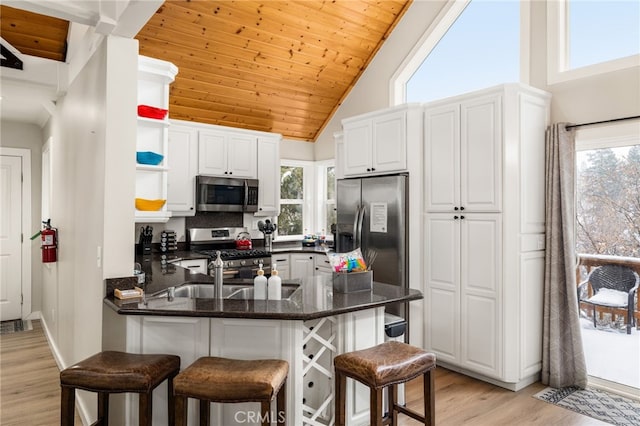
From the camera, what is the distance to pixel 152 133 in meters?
3.43

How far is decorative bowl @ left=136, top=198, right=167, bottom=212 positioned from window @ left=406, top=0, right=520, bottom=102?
323 cm

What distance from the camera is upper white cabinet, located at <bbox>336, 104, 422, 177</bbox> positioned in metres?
4.01

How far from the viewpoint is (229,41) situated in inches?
176

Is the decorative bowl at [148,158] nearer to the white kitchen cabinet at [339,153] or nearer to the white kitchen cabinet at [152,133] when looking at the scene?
the white kitchen cabinet at [152,133]

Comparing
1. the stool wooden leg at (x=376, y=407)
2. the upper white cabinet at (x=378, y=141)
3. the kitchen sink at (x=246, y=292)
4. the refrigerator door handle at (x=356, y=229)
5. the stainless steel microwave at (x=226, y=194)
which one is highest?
the upper white cabinet at (x=378, y=141)

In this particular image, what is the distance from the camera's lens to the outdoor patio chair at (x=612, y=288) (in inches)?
129

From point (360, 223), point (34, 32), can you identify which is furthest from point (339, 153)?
point (34, 32)

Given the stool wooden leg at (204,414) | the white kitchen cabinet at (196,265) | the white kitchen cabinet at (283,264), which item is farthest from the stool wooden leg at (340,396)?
the white kitchen cabinet at (283,264)

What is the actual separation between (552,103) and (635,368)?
2.25 metres

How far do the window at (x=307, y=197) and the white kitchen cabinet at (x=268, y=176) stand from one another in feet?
1.61

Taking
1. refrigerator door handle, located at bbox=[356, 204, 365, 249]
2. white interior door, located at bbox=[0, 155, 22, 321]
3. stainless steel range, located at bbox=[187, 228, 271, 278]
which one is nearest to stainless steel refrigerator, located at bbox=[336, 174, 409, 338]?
refrigerator door handle, located at bbox=[356, 204, 365, 249]

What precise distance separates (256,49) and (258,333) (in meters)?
3.55

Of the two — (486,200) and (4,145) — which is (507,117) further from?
(4,145)

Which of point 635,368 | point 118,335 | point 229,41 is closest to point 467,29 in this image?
point 229,41
